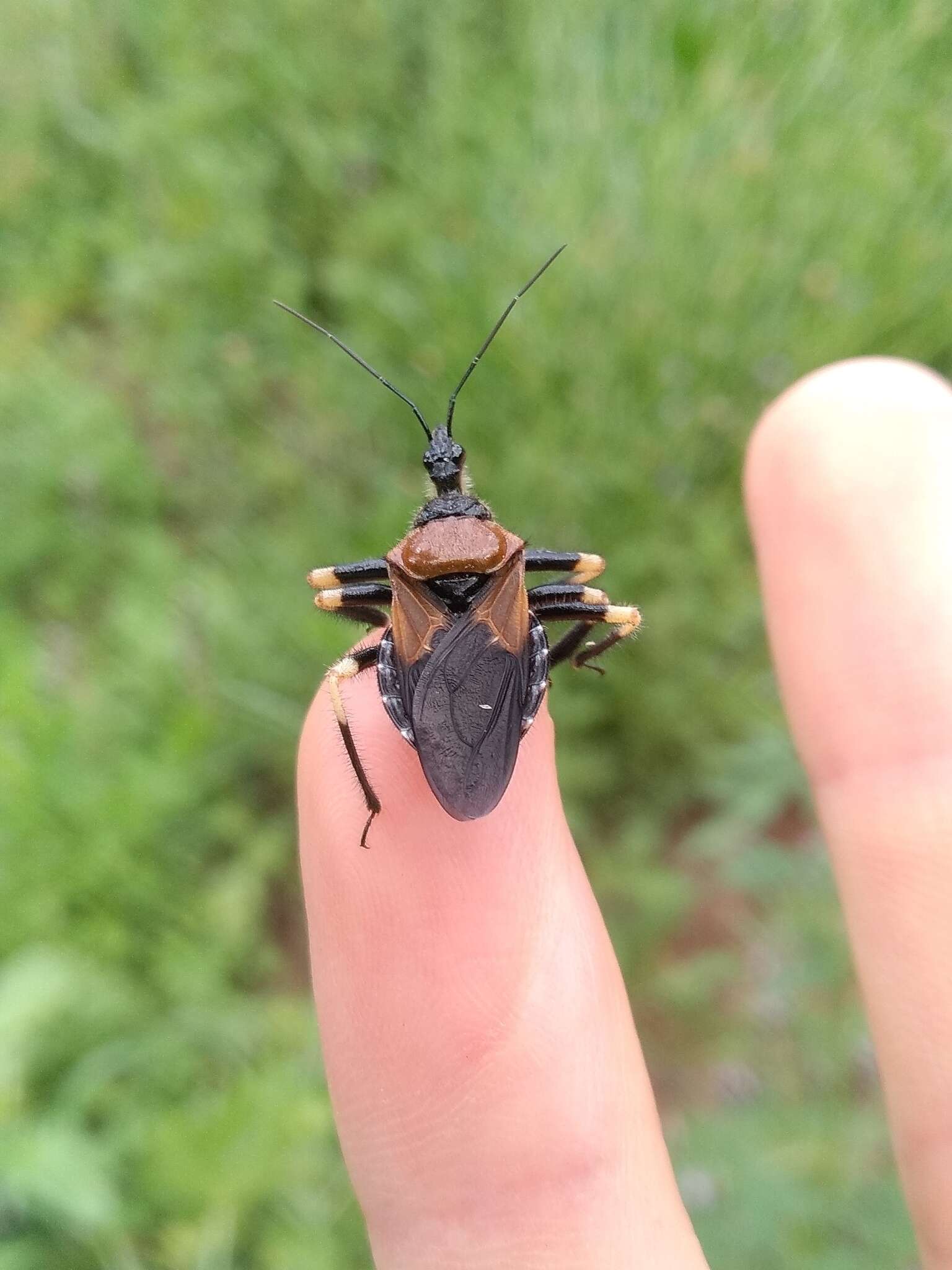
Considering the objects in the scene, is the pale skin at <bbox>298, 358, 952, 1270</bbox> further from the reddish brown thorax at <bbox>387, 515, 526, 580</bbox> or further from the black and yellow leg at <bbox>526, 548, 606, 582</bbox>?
the black and yellow leg at <bbox>526, 548, 606, 582</bbox>

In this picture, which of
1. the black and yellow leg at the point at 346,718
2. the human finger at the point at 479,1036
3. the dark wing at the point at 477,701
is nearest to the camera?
the human finger at the point at 479,1036

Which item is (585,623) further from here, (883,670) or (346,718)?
(883,670)

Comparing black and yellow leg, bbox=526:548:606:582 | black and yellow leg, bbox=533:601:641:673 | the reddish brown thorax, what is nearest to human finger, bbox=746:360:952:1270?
black and yellow leg, bbox=533:601:641:673

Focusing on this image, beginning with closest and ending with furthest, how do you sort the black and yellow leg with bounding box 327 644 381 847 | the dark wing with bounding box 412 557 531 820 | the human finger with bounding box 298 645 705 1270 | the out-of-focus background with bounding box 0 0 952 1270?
A: the human finger with bounding box 298 645 705 1270
the dark wing with bounding box 412 557 531 820
the black and yellow leg with bounding box 327 644 381 847
the out-of-focus background with bounding box 0 0 952 1270

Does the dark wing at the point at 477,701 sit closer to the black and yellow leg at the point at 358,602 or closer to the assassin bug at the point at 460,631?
the assassin bug at the point at 460,631

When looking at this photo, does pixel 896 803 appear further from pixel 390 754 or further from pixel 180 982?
pixel 180 982

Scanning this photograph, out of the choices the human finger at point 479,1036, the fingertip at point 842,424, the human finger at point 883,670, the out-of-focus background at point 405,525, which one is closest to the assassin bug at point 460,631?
the human finger at point 479,1036
